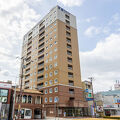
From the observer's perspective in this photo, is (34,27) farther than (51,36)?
Yes

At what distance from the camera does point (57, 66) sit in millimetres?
53938

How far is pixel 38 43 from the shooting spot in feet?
238

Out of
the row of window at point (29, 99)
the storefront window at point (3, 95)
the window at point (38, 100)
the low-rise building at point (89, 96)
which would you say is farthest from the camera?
the low-rise building at point (89, 96)

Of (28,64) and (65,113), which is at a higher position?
(28,64)

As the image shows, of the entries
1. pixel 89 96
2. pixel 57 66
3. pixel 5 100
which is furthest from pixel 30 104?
pixel 89 96

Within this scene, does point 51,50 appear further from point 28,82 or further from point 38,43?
point 28,82

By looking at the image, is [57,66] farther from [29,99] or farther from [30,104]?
[30,104]

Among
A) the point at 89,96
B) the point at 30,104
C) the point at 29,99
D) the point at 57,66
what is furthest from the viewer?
the point at 89,96

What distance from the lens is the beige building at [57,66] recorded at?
165 ft

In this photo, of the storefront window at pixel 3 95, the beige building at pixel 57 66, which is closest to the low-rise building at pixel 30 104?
the storefront window at pixel 3 95

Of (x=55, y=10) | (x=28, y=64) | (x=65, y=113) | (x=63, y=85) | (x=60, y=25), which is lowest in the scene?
(x=65, y=113)

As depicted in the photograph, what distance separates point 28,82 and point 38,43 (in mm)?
22236

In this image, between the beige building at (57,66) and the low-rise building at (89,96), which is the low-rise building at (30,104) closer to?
the beige building at (57,66)

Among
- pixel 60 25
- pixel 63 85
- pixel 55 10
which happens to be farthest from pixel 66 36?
pixel 63 85
